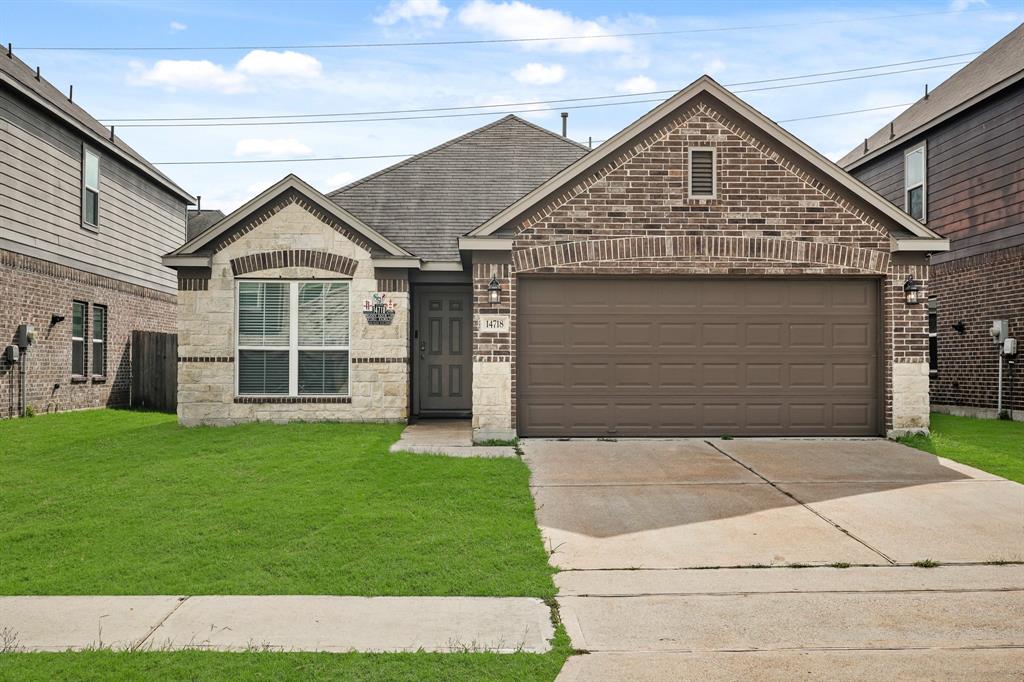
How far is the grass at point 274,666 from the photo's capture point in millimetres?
4594

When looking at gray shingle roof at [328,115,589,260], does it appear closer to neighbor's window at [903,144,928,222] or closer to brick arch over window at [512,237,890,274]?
brick arch over window at [512,237,890,274]

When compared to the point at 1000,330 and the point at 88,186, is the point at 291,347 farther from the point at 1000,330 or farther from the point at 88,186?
the point at 1000,330

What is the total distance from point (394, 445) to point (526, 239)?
3672 mm

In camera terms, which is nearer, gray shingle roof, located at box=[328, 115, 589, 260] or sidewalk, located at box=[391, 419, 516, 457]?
sidewalk, located at box=[391, 419, 516, 457]

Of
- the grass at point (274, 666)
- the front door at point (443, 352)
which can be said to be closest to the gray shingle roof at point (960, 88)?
the front door at point (443, 352)

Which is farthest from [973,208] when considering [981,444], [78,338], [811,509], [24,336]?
[78,338]

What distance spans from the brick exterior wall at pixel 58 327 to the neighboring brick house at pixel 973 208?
63.0ft

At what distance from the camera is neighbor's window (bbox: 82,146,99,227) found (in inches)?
763

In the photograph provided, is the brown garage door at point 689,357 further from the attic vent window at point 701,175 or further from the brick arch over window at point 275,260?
the brick arch over window at point 275,260

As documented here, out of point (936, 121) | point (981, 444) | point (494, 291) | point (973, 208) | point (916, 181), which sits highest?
point (936, 121)

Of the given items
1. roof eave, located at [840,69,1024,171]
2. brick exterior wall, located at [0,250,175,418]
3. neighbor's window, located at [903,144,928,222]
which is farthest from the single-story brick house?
brick exterior wall, located at [0,250,175,418]

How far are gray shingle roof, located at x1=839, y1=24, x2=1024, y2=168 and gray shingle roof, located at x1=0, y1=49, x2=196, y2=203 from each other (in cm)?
1882

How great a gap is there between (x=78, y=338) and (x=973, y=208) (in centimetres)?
1963

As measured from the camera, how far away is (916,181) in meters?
20.2
